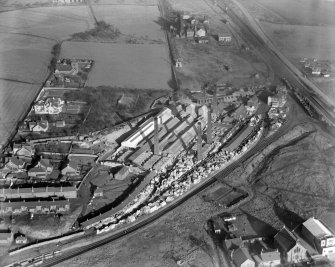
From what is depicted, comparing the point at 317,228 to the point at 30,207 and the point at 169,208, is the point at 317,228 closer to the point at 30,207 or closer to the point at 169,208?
the point at 169,208

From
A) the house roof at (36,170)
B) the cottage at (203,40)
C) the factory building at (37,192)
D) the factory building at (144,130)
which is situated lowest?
the cottage at (203,40)

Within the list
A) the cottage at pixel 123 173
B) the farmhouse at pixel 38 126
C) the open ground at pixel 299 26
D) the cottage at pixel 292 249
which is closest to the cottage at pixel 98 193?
the cottage at pixel 123 173

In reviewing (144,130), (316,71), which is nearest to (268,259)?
(144,130)

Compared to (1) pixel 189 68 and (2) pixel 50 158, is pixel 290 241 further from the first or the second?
Answer: (1) pixel 189 68

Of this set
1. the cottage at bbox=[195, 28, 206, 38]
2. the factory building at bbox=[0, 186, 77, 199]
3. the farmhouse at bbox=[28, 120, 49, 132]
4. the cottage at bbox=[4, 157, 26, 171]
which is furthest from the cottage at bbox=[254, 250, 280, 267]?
the cottage at bbox=[195, 28, 206, 38]

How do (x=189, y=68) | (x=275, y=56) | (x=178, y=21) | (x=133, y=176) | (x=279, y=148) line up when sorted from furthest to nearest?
(x=178, y=21) < (x=275, y=56) < (x=189, y=68) < (x=279, y=148) < (x=133, y=176)

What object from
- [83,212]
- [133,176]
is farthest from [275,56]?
[83,212]

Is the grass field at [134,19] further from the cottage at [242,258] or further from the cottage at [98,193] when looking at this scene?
the cottage at [242,258]
